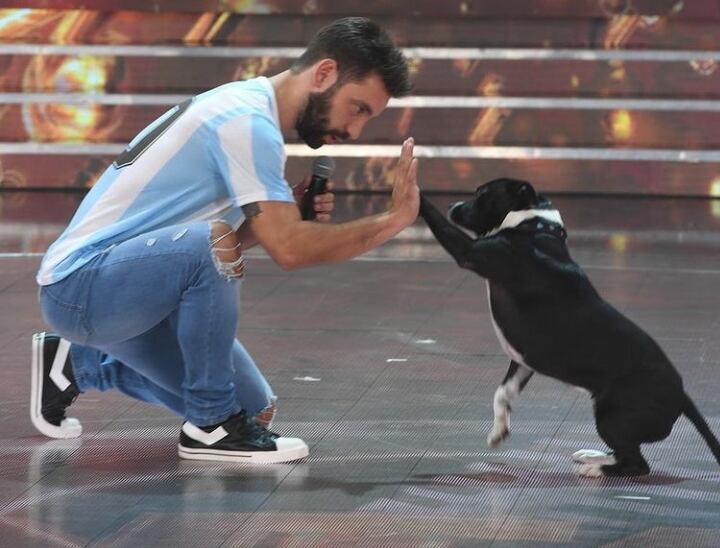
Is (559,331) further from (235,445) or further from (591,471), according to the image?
(235,445)

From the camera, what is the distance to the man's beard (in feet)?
10.1

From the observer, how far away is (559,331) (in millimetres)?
3078

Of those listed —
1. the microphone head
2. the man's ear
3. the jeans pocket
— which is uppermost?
the man's ear

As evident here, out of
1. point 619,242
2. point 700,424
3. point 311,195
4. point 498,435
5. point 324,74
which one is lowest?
point 619,242

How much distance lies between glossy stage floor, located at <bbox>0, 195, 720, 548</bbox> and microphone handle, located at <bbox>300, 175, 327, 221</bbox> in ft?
1.83

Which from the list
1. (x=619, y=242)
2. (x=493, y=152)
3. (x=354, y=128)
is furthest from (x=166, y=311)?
(x=493, y=152)

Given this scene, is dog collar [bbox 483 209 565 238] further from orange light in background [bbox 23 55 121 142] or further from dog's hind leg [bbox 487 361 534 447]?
orange light in background [bbox 23 55 121 142]

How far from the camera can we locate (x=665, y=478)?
10.0ft

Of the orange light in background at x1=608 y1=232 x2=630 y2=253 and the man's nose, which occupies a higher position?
the man's nose

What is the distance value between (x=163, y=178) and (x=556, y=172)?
566 cm

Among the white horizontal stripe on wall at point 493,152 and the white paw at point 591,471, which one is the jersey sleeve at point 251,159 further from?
the white horizontal stripe on wall at point 493,152

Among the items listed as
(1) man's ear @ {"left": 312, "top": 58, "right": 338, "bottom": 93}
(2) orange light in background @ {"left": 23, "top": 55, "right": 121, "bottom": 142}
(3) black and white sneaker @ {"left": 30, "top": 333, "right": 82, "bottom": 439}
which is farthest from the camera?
(2) orange light in background @ {"left": 23, "top": 55, "right": 121, "bottom": 142}

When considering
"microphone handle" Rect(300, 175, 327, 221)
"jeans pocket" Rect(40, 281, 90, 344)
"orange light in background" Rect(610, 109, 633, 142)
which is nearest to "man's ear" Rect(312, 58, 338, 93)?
"microphone handle" Rect(300, 175, 327, 221)

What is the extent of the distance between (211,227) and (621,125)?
19.1 ft
